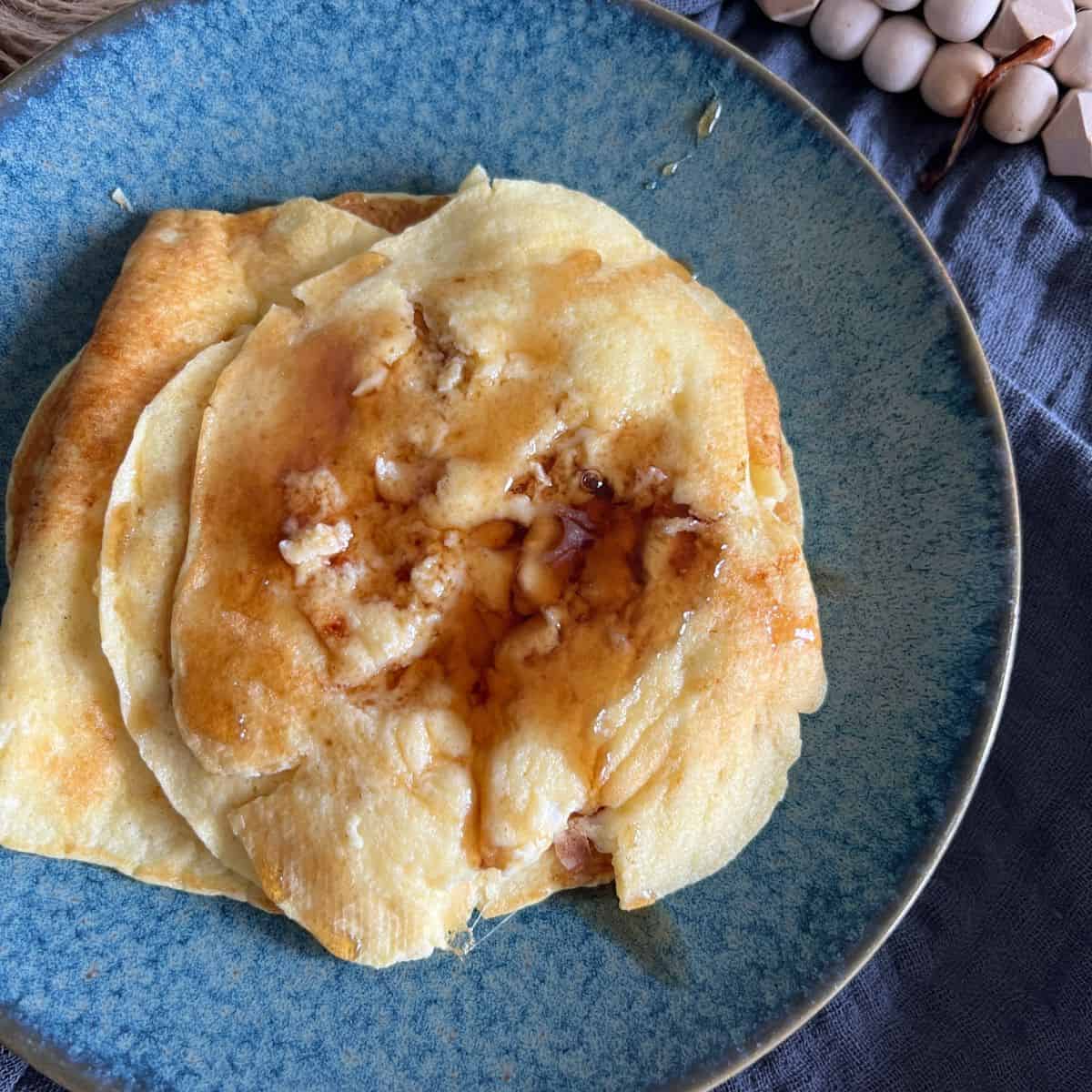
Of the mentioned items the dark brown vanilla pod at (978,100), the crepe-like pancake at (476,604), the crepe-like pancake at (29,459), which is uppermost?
the dark brown vanilla pod at (978,100)

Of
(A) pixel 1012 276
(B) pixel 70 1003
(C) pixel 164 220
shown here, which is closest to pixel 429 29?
(C) pixel 164 220

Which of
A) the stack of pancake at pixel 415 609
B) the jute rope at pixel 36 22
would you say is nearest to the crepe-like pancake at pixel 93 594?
the stack of pancake at pixel 415 609

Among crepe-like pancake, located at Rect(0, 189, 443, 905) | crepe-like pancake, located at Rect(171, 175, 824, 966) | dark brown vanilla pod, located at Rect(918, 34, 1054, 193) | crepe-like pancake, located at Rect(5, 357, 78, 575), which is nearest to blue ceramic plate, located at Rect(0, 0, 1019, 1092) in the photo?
crepe-like pancake, located at Rect(5, 357, 78, 575)

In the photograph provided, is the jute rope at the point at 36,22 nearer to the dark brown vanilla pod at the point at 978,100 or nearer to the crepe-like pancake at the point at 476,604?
the crepe-like pancake at the point at 476,604

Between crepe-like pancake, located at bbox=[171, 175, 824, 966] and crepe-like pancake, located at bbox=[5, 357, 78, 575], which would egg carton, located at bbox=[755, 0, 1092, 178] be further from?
crepe-like pancake, located at bbox=[5, 357, 78, 575]

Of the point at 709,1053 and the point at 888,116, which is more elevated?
the point at 888,116

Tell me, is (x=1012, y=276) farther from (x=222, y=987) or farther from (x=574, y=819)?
(x=222, y=987)

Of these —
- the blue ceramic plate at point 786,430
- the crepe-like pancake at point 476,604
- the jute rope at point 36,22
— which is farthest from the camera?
the jute rope at point 36,22

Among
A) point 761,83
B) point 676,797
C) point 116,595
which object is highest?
point 761,83
